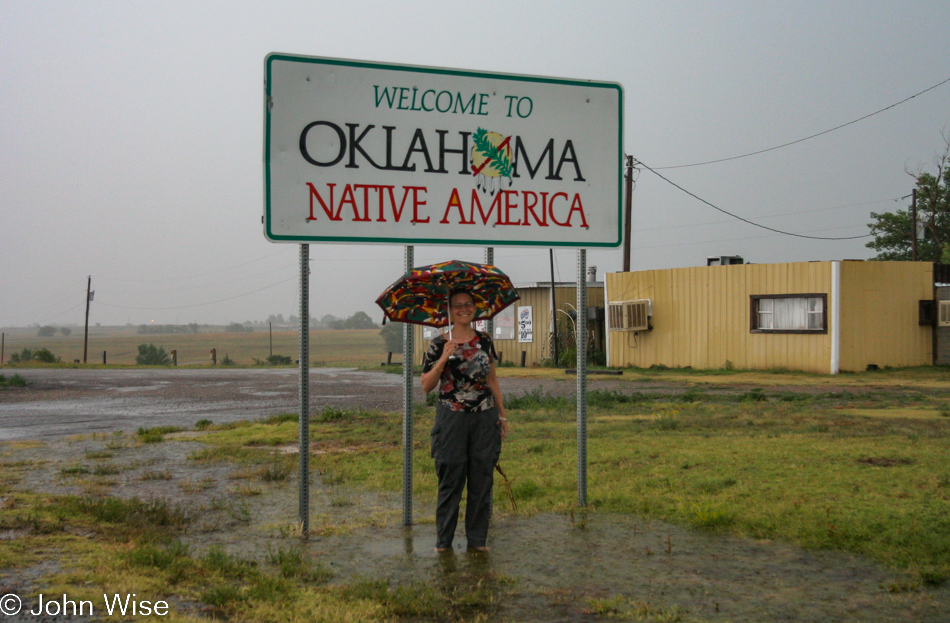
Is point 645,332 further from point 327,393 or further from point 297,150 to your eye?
point 297,150

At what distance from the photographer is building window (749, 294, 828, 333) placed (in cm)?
2505

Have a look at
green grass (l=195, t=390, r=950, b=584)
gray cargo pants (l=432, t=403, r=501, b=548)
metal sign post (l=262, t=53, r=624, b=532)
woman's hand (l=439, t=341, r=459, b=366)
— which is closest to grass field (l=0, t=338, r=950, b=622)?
green grass (l=195, t=390, r=950, b=584)

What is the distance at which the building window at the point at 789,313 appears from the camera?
82.2 feet

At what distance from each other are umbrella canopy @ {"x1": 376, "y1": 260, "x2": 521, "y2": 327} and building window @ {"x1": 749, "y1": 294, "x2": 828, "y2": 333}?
2173 centimetres

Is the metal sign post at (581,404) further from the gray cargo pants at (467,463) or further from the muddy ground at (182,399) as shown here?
the muddy ground at (182,399)

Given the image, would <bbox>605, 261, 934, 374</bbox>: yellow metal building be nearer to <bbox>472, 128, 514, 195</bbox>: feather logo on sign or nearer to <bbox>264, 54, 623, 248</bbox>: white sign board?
<bbox>264, 54, 623, 248</bbox>: white sign board

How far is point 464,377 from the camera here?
541cm

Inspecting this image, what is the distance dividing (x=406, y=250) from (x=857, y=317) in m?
22.2

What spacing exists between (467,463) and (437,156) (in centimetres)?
258

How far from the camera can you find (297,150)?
247 inches

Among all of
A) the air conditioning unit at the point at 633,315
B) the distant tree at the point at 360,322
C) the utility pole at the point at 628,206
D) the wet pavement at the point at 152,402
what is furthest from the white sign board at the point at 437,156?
the distant tree at the point at 360,322

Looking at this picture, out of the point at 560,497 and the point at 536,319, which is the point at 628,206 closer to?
the point at 536,319

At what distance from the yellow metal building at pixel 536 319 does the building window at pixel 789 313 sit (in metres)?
9.03

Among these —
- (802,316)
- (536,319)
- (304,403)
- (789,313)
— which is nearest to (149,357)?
(536,319)
